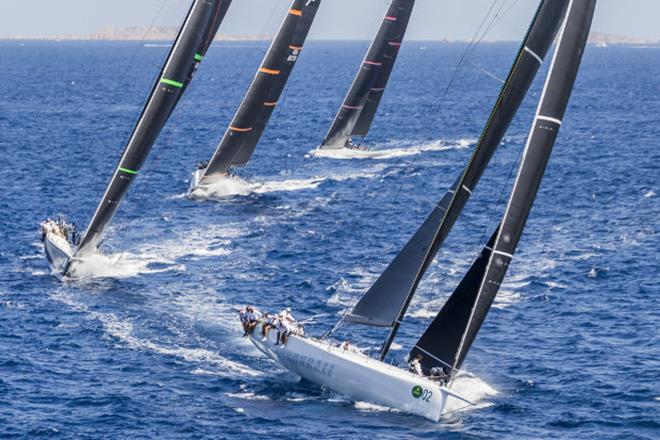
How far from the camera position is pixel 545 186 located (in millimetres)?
86750

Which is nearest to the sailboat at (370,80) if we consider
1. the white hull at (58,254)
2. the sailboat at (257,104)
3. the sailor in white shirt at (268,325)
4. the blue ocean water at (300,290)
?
the blue ocean water at (300,290)

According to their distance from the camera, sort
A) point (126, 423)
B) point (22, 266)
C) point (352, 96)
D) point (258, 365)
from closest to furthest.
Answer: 1. point (126, 423)
2. point (258, 365)
3. point (22, 266)
4. point (352, 96)

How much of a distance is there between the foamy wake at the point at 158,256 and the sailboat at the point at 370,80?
1207 inches

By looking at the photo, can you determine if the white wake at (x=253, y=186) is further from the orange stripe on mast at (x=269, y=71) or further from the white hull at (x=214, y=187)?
the orange stripe on mast at (x=269, y=71)

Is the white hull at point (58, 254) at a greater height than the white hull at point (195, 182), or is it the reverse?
the white hull at point (195, 182)

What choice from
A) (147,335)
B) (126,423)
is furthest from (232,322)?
(126,423)

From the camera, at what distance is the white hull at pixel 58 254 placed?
193 ft

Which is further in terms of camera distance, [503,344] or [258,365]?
[503,344]

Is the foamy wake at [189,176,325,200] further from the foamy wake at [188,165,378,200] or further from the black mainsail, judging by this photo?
the black mainsail

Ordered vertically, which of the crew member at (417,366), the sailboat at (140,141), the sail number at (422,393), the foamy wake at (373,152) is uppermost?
the foamy wake at (373,152)

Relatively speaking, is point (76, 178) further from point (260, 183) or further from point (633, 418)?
point (633, 418)

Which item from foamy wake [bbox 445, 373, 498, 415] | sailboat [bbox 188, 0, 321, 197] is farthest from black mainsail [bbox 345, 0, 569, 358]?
sailboat [bbox 188, 0, 321, 197]

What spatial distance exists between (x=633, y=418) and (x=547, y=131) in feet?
36.5

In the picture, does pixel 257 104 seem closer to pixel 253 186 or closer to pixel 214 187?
pixel 253 186
